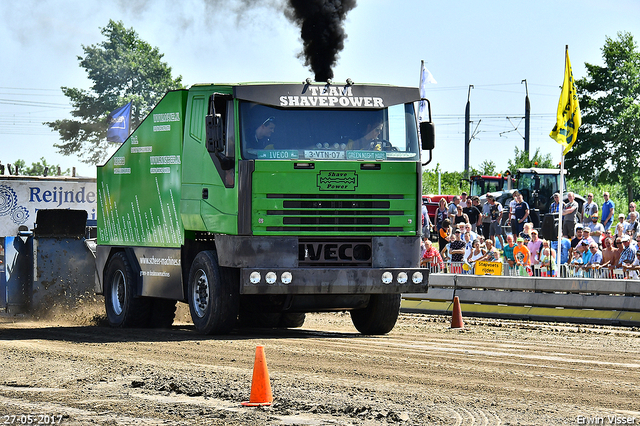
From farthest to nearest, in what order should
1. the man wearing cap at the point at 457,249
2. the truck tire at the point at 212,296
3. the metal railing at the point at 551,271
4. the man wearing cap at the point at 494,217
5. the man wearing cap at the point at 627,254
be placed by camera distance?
1. the man wearing cap at the point at 494,217
2. the man wearing cap at the point at 457,249
3. the man wearing cap at the point at 627,254
4. the metal railing at the point at 551,271
5. the truck tire at the point at 212,296

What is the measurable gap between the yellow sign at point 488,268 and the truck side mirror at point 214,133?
707cm

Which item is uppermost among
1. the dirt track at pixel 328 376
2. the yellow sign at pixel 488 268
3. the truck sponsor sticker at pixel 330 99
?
the truck sponsor sticker at pixel 330 99

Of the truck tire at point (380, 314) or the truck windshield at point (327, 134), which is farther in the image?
the truck tire at point (380, 314)

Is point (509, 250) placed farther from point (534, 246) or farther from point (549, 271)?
point (549, 271)

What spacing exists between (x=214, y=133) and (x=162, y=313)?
13.4ft

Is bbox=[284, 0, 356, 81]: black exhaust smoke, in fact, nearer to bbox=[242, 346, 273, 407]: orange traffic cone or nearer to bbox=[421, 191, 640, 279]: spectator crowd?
bbox=[421, 191, 640, 279]: spectator crowd

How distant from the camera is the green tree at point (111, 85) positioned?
218ft

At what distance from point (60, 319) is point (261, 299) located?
4916 millimetres

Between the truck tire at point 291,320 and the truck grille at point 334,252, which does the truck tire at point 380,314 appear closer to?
the truck grille at point 334,252

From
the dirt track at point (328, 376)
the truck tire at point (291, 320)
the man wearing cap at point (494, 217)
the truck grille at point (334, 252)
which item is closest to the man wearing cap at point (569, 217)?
the man wearing cap at point (494, 217)

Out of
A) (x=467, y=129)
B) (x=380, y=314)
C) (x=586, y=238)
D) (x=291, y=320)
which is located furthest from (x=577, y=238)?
(x=467, y=129)

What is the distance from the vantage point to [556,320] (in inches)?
611

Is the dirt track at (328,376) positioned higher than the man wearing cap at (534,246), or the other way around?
the man wearing cap at (534,246)

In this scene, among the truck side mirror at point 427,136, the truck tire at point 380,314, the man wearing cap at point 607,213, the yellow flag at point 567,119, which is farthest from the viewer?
the man wearing cap at point 607,213
